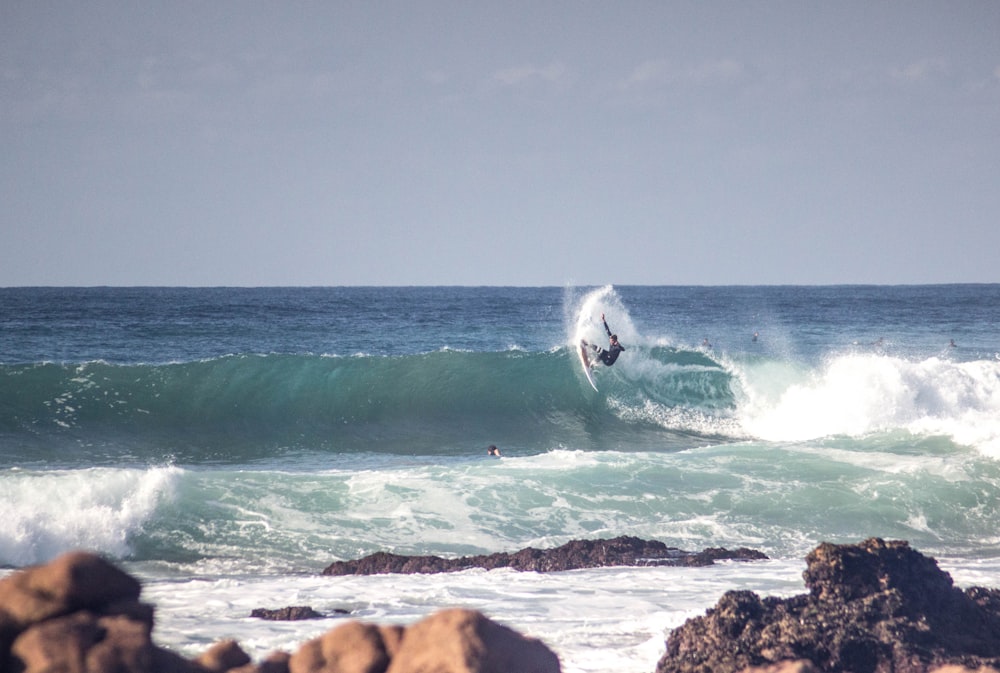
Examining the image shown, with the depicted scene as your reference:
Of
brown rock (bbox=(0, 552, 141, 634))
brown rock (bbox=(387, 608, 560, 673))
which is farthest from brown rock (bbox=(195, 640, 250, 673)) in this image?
brown rock (bbox=(387, 608, 560, 673))

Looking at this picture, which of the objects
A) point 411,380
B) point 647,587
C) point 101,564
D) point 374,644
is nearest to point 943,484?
point 647,587

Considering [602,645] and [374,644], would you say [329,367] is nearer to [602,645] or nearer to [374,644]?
[602,645]

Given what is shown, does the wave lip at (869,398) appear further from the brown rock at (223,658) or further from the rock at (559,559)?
the brown rock at (223,658)

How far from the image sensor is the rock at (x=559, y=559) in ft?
30.4

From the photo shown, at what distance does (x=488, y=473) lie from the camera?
13461mm

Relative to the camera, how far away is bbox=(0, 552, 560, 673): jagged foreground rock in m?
3.62

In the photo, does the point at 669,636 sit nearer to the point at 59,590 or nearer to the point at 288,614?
the point at 288,614

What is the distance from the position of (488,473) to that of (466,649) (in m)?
9.61

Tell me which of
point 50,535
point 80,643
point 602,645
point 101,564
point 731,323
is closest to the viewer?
point 80,643

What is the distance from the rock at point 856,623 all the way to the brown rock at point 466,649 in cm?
161

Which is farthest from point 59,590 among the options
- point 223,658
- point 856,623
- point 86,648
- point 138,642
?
point 856,623

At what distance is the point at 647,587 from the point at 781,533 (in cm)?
375

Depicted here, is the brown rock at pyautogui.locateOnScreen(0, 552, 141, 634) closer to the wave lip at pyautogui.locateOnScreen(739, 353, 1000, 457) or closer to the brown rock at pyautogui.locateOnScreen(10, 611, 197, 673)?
the brown rock at pyautogui.locateOnScreen(10, 611, 197, 673)

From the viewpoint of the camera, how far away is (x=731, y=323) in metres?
59.6
